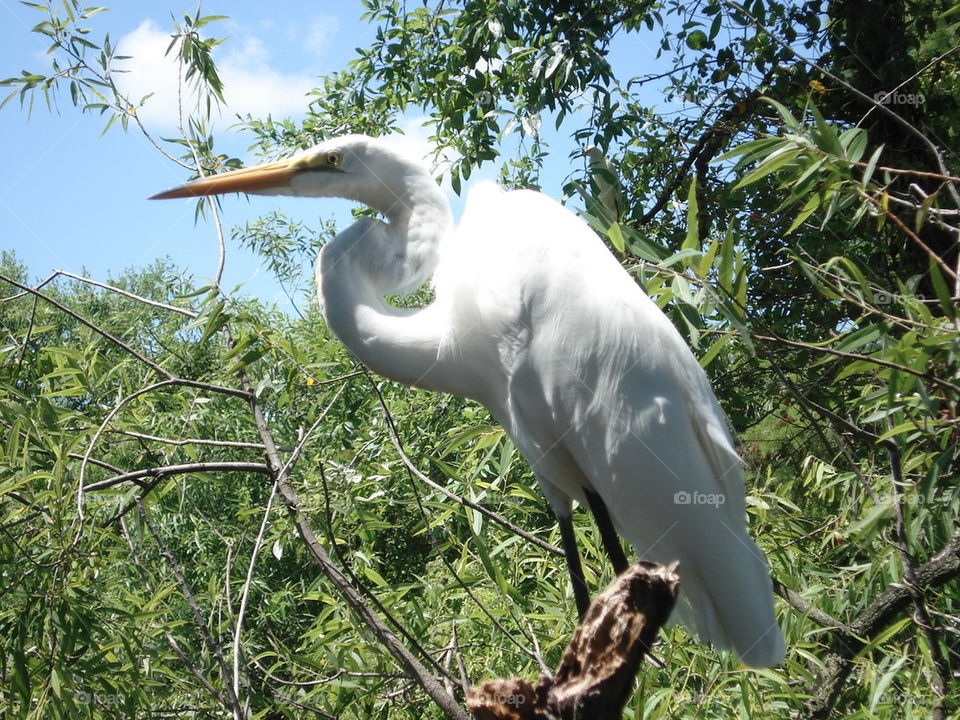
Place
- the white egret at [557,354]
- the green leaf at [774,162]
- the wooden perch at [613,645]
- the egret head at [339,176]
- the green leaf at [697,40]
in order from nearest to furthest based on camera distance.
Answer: the wooden perch at [613,645], the green leaf at [774,162], the white egret at [557,354], the egret head at [339,176], the green leaf at [697,40]

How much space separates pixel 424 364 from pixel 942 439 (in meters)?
1.20

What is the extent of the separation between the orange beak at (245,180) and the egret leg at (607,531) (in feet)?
3.68

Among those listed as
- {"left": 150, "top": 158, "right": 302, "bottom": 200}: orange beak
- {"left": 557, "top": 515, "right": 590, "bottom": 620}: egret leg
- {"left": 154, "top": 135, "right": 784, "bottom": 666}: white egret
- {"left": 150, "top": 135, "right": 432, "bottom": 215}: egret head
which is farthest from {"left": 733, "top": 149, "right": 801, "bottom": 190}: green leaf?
{"left": 150, "top": 158, "right": 302, "bottom": 200}: orange beak

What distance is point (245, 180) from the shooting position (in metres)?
1.99

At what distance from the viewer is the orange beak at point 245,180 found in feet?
6.29

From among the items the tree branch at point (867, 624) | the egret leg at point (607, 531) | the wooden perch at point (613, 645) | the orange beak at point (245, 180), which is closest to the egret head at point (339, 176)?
the orange beak at point (245, 180)

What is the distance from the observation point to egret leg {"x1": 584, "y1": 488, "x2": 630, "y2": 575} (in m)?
1.91

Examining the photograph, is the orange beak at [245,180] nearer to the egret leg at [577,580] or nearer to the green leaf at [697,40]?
the egret leg at [577,580]

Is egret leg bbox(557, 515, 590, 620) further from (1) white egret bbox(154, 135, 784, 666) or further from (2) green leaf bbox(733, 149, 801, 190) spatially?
(2) green leaf bbox(733, 149, 801, 190)

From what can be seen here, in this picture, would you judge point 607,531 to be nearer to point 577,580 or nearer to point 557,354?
point 577,580

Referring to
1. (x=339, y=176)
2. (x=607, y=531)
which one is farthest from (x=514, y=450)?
(x=339, y=176)

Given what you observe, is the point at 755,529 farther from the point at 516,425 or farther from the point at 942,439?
the point at 516,425

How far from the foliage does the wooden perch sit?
46cm

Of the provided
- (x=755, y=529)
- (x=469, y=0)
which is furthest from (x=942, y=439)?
(x=469, y=0)
